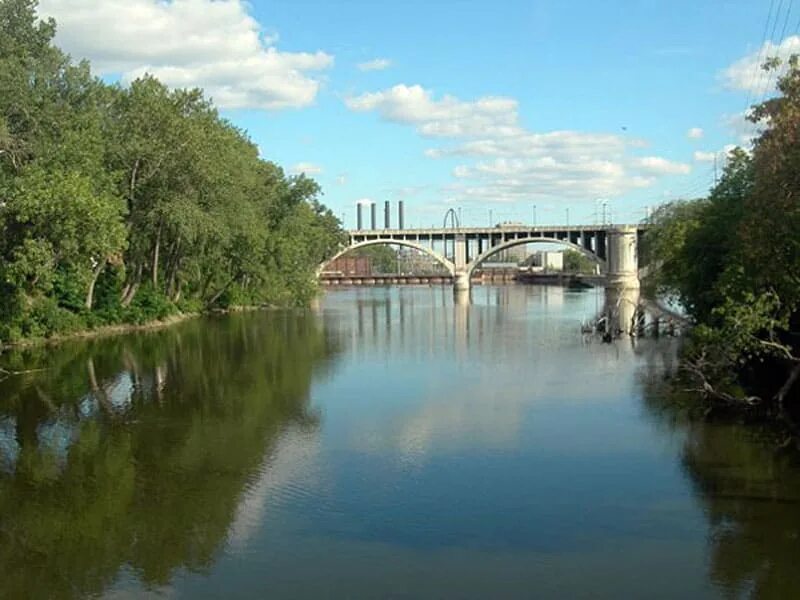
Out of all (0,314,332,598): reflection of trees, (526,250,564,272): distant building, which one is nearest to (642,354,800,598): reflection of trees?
(0,314,332,598): reflection of trees

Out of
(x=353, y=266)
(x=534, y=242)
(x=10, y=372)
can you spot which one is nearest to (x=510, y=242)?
(x=534, y=242)

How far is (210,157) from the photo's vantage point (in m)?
47.3

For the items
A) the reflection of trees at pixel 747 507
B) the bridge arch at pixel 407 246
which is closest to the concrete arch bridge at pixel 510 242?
the bridge arch at pixel 407 246

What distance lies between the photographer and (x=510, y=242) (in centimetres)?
10731

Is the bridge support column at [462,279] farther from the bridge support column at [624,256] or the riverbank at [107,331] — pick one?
the riverbank at [107,331]

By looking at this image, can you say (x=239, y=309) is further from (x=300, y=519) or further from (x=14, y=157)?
(x=300, y=519)

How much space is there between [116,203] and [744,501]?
3119 cm

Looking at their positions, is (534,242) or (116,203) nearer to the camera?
(116,203)

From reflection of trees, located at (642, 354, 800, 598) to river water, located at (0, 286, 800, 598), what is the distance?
0.18ft

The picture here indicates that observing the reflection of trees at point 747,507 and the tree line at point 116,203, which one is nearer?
the reflection of trees at point 747,507

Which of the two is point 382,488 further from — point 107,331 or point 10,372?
point 107,331

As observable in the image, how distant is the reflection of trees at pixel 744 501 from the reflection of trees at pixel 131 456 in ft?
27.4

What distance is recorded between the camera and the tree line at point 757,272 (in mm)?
Result: 18969

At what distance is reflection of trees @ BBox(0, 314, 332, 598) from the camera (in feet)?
47.5
